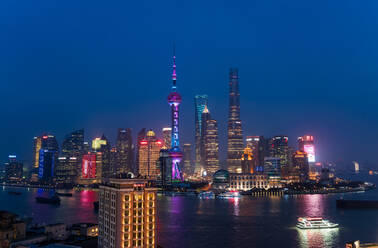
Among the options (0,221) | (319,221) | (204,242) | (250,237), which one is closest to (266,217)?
(319,221)

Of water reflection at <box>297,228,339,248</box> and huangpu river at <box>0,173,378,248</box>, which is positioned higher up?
huangpu river at <box>0,173,378,248</box>

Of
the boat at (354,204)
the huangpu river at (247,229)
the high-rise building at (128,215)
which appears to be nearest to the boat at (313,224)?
the huangpu river at (247,229)

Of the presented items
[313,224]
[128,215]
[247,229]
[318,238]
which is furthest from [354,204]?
[128,215]

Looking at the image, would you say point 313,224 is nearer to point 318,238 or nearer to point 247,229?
point 318,238

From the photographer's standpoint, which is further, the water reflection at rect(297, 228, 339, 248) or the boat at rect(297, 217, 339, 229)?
the boat at rect(297, 217, 339, 229)

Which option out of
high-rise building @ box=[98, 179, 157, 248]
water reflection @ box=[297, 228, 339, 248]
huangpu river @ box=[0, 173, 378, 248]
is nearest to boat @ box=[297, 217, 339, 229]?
water reflection @ box=[297, 228, 339, 248]

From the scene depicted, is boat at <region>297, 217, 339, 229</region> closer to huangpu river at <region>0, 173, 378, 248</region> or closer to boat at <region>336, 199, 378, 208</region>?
huangpu river at <region>0, 173, 378, 248</region>
